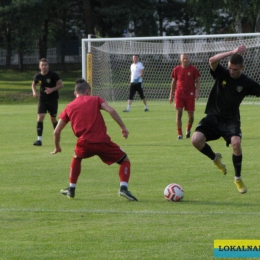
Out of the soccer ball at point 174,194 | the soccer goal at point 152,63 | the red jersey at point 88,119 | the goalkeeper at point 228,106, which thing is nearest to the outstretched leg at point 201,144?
the goalkeeper at point 228,106

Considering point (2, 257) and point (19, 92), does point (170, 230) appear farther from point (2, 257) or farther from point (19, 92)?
point (19, 92)

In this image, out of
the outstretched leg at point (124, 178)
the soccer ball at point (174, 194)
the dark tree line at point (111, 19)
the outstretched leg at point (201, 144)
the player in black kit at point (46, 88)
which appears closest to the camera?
the soccer ball at point (174, 194)

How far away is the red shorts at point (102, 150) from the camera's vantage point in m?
8.98

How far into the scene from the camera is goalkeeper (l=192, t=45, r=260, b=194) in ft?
31.1

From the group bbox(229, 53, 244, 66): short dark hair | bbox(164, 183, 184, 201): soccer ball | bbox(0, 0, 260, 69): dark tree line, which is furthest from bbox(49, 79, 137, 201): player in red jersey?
bbox(0, 0, 260, 69): dark tree line

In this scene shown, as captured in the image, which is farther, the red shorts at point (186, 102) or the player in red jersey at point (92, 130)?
the red shorts at point (186, 102)

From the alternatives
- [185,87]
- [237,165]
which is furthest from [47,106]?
[237,165]

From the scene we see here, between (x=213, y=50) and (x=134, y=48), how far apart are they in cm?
327

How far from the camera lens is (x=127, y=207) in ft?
28.2

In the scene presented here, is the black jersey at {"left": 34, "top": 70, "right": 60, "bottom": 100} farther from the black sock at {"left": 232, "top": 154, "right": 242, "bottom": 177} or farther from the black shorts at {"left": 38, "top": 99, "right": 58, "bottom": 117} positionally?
the black sock at {"left": 232, "top": 154, "right": 242, "bottom": 177}

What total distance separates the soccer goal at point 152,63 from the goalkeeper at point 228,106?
16.9 m

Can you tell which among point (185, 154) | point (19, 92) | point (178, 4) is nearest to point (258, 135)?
point (185, 154)

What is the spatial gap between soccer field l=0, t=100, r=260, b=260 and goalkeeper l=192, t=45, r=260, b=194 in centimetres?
65

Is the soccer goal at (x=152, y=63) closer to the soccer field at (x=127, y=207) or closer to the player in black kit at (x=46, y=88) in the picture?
the player in black kit at (x=46, y=88)
